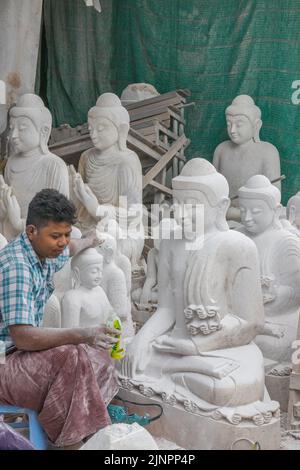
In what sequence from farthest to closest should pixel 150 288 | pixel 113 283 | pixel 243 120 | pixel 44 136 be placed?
pixel 243 120, pixel 44 136, pixel 150 288, pixel 113 283

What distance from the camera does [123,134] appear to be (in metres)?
8.73

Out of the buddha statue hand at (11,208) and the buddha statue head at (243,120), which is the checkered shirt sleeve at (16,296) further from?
the buddha statue head at (243,120)

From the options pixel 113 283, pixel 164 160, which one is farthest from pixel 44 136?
pixel 164 160

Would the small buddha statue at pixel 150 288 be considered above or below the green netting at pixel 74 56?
below

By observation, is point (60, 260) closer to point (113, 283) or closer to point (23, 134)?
point (113, 283)

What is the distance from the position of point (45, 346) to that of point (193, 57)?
5725mm

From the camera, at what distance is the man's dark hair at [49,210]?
5.21 metres

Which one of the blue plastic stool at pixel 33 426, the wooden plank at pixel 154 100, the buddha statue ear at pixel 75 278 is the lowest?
the blue plastic stool at pixel 33 426

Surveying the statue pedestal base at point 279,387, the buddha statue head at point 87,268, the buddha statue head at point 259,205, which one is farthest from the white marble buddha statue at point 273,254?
the buddha statue head at point 87,268

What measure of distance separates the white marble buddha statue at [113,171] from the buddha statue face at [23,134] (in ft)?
1.77

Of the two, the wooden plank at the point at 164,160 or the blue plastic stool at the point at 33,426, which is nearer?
the blue plastic stool at the point at 33,426

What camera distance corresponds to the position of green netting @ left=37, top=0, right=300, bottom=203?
9.96 metres
